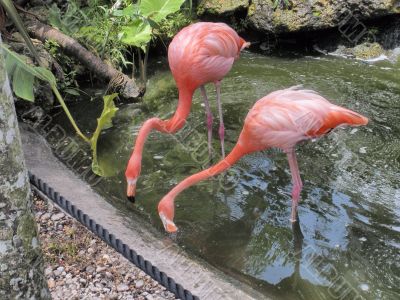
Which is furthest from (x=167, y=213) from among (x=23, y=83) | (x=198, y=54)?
(x=23, y=83)

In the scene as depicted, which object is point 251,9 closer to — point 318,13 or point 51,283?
point 318,13

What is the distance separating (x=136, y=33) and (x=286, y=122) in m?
2.30

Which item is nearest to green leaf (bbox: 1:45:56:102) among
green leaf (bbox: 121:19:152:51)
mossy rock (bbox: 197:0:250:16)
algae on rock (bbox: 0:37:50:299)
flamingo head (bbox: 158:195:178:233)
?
flamingo head (bbox: 158:195:178:233)

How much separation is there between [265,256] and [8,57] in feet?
6.45

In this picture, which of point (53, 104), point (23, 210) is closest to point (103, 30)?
point (53, 104)

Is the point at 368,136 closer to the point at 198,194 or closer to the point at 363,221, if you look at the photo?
the point at 363,221

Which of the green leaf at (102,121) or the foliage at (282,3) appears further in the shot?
the foliage at (282,3)

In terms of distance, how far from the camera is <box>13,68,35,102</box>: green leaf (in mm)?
3150

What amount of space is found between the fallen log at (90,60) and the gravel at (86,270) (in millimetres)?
1740

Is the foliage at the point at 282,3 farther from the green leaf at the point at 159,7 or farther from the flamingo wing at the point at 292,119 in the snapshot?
the flamingo wing at the point at 292,119

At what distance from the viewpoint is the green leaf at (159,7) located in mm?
4324

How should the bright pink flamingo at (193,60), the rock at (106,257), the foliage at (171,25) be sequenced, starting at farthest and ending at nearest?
the foliage at (171,25), the bright pink flamingo at (193,60), the rock at (106,257)

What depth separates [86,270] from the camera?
2326 mm

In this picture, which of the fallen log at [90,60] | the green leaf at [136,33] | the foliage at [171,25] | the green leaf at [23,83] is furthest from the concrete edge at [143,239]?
the foliage at [171,25]
